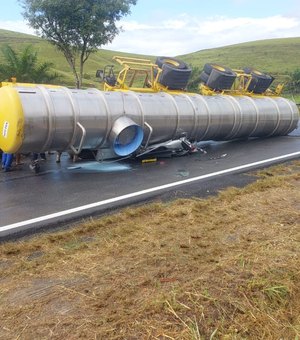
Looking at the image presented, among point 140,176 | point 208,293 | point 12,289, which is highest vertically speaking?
point 208,293

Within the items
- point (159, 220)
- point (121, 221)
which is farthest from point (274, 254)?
point (121, 221)

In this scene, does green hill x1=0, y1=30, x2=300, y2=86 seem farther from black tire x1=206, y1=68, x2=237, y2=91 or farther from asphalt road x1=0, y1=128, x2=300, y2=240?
asphalt road x1=0, y1=128, x2=300, y2=240

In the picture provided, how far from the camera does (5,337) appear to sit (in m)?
2.96

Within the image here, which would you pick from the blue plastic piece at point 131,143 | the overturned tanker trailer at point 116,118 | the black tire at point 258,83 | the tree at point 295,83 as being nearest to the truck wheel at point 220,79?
the overturned tanker trailer at point 116,118

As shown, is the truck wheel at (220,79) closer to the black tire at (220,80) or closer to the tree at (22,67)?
the black tire at (220,80)

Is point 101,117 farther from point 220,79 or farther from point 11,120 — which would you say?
point 220,79

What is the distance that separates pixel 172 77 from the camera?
466 inches

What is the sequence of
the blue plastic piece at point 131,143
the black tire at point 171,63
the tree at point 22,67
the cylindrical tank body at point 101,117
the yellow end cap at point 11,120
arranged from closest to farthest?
1. the yellow end cap at point 11,120
2. the cylindrical tank body at point 101,117
3. the blue plastic piece at point 131,143
4. the black tire at point 171,63
5. the tree at point 22,67

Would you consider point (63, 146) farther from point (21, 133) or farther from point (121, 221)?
point (121, 221)

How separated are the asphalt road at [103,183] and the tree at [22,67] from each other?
579 cm

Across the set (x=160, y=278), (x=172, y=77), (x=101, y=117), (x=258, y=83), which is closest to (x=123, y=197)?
(x=101, y=117)

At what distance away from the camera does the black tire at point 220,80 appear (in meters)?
13.5

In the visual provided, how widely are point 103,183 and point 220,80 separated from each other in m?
7.18

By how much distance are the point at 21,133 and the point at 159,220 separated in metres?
3.91
